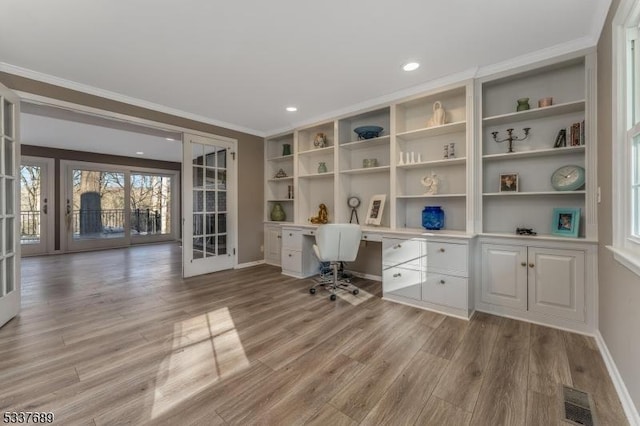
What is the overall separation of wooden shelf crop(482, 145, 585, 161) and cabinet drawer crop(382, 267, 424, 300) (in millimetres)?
1391

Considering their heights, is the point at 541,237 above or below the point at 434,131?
below

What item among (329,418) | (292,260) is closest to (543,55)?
(329,418)

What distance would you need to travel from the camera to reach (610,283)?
1.86 m

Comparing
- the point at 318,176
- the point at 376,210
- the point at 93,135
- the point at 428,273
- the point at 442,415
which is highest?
the point at 93,135

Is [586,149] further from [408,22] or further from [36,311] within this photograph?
[36,311]

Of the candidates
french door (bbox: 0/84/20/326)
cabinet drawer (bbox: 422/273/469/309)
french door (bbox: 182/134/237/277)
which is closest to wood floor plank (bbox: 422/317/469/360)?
cabinet drawer (bbox: 422/273/469/309)

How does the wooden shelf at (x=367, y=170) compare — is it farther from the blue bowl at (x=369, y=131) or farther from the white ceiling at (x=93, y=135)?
the white ceiling at (x=93, y=135)

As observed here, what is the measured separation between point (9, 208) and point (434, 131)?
443cm

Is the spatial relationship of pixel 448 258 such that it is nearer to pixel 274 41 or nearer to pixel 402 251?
pixel 402 251

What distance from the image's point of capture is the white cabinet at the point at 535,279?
7.64 ft

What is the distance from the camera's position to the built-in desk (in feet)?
8.76

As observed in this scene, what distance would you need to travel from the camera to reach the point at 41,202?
6.26 meters

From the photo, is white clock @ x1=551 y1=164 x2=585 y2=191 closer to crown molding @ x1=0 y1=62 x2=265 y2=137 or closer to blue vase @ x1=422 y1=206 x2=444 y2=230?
blue vase @ x1=422 y1=206 x2=444 y2=230

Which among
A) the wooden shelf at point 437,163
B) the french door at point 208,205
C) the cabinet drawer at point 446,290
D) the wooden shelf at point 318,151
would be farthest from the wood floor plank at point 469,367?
the french door at point 208,205
